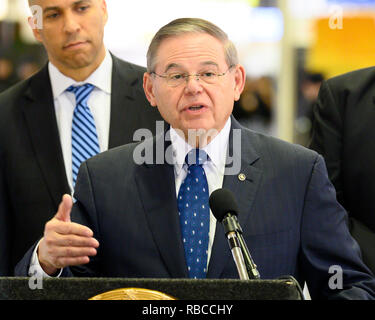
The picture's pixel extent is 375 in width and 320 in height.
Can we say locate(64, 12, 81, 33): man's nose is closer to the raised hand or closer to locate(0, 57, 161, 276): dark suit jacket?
locate(0, 57, 161, 276): dark suit jacket

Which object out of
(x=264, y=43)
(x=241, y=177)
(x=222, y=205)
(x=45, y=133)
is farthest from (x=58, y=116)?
(x=264, y=43)

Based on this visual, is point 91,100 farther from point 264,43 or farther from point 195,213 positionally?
point 264,43

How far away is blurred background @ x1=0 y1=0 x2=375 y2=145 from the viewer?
275 inches

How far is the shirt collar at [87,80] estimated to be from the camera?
2848 millimetres

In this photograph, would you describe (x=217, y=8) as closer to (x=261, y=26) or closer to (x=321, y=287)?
(x=261, y=26)

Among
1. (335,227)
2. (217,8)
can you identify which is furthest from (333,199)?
(217,8)

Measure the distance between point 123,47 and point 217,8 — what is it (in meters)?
1.45

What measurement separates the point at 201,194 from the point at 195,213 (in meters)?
→ 0.06

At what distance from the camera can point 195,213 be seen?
213 centimetres

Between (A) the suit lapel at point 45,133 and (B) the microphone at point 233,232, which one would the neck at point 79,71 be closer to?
(A) the suit lapel at point 45,133

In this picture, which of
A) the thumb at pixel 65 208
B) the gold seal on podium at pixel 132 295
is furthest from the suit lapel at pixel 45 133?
the gold seal on podium at pixel 132 295

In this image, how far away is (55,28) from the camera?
274cm

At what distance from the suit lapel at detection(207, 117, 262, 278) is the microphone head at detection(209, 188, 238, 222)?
35 centimetres

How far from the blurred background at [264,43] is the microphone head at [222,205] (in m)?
4.64
